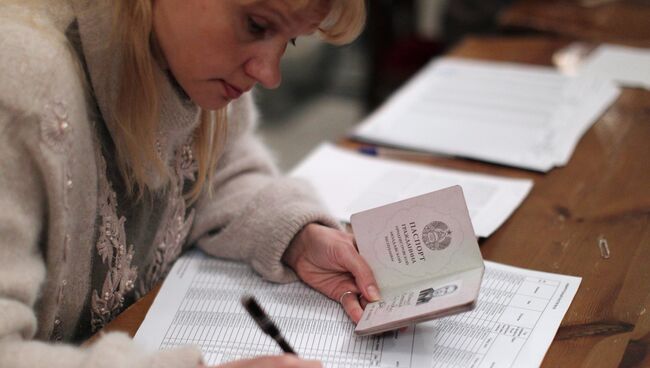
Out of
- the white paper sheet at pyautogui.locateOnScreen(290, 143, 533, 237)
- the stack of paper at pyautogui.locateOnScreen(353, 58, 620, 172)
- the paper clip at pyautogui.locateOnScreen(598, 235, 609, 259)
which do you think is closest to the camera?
the paper clip at pyautogui.locateOnScreen(598, 235, 609, 259)

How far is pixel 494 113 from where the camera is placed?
4.49 feet

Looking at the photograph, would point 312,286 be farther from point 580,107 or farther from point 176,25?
point 580,107

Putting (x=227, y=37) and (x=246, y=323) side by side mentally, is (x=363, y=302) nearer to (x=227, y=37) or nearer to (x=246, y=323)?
(x=246, y=323)

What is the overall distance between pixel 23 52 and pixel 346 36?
13.6 inches

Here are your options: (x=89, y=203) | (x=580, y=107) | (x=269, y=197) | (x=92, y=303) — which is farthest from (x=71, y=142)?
(x=580, y=107)

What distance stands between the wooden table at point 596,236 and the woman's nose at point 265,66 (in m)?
0.30

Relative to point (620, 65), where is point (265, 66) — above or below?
above

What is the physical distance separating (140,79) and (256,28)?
0.44ft

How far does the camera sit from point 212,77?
2.66 feet

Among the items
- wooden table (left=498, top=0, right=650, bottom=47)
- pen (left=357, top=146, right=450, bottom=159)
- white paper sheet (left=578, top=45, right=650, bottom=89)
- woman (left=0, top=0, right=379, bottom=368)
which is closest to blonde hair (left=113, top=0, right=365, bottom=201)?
woman (left=0, top=0, right=379, bottom=368)

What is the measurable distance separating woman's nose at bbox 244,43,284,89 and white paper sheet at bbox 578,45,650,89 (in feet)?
2.91

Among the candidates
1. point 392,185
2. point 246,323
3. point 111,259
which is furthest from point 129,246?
point 392,185

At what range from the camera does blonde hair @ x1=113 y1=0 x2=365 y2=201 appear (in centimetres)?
77

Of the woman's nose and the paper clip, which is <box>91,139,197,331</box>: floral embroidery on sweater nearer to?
the woman's nose
